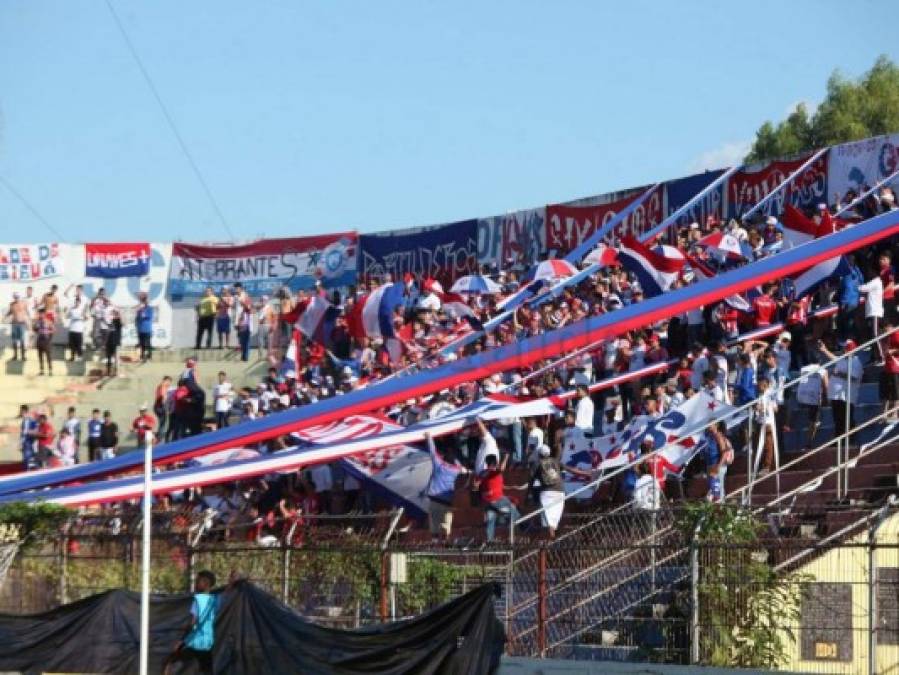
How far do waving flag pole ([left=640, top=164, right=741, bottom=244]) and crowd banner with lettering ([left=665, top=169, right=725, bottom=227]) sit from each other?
0.07 m

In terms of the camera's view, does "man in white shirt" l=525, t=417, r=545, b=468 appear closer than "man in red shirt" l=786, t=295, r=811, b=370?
No

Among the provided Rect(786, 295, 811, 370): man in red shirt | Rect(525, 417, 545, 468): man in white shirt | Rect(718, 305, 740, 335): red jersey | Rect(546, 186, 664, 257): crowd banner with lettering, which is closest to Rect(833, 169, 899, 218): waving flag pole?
Rect(718, 305, 740, 335): red jersey

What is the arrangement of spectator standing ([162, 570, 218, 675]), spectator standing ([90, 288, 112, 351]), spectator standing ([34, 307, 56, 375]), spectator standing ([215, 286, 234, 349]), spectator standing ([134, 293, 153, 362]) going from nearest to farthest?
spectator standing ([162, 570, 218, 675]) < spectator standing ([34, 307, 56, 375]) < spectator standing ([90, 288, 112, 351]) < spectator standing ([215, 286, 234, 349]) < spectator standing ([134, 293, 153, 362])

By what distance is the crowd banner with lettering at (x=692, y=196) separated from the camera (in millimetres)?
32938

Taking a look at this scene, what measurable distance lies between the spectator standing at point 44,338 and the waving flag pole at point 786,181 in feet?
52.4

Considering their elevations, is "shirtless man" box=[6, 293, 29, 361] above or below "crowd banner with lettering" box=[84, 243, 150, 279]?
below

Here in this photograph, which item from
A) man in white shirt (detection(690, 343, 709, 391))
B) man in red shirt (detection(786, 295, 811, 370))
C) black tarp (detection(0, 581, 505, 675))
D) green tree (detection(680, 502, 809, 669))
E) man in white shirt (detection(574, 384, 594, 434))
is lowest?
black tarp (detection(0, 581, 505, 675))

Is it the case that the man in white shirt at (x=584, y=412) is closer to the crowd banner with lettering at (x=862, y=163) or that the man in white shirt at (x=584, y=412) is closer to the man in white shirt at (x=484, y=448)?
the man in white shirt at (x=484, y=448)

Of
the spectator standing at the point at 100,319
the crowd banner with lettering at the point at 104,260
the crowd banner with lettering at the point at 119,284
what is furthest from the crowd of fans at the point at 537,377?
the crowd banner with lettering at the point at 104,260

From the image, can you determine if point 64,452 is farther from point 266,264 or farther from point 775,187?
point 775,187

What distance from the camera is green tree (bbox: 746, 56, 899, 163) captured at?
62.8m

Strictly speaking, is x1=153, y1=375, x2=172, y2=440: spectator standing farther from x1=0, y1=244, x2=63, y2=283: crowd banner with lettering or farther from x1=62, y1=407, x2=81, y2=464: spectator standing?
x1=0, y1=244, x2=63, y2=283: crowd banner with lettering

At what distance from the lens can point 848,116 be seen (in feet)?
209

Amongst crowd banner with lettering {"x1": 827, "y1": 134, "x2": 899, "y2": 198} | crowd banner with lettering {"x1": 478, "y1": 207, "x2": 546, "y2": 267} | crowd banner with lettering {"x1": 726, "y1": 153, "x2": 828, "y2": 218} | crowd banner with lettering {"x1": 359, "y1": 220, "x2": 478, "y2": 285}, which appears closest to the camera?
crowd banner with lettering {"x1": 827, "y1": 134, "x2": 899, "y2": 198}
